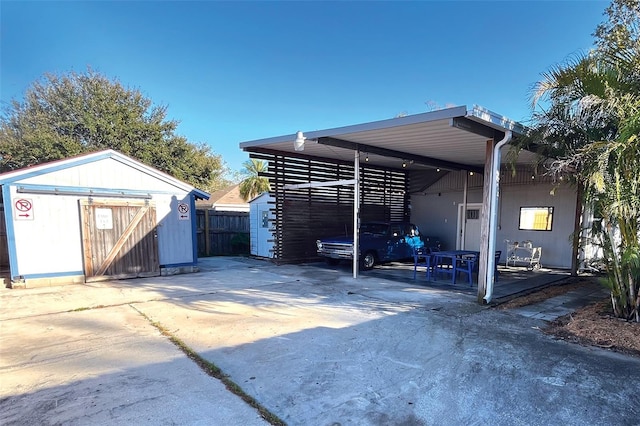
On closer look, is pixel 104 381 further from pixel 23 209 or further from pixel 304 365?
pixel 23 209

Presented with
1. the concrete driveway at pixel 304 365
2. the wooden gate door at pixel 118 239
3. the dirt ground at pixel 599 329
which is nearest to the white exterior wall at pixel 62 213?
the wooden gate door at pixel 118 239

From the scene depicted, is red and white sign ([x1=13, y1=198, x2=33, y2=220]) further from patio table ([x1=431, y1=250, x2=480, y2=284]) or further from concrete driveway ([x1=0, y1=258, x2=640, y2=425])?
patio table ([x1=431, y1=250, x2=480, y2=284])

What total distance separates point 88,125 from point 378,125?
60.4 feet

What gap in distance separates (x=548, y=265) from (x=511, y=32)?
25.4 ft

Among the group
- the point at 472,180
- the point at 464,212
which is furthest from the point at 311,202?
the point at 472,180

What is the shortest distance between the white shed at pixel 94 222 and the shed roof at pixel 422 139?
2.87 metres

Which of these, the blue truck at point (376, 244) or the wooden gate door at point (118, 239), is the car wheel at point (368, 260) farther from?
the wooden gate door at point (118, 239)

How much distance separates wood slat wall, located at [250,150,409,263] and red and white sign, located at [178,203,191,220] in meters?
2.43

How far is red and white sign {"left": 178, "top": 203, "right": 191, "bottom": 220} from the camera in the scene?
9088mm

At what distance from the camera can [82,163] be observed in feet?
25.2

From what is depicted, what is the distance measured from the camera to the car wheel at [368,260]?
9.78 metres

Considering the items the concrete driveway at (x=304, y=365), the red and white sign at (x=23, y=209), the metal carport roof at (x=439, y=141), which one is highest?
the metal carport roof at (x=439, y=141)

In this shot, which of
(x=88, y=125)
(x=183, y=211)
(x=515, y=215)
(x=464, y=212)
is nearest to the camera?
(x=183, y=211)

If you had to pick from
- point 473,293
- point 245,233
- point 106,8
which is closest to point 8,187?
point 106,8
